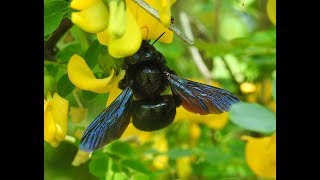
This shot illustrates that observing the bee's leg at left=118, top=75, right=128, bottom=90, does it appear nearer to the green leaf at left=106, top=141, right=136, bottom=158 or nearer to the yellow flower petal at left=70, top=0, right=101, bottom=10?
the yellow flower petal at left=70, top=0, right=101, bottom=10

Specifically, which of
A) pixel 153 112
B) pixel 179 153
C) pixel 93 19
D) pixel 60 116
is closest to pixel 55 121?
pixel 60 116

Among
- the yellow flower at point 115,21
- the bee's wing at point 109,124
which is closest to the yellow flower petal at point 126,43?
the yellow flower at point 115,21

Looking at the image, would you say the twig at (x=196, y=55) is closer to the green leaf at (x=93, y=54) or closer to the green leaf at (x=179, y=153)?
the green leaf at (x=179, y=153)

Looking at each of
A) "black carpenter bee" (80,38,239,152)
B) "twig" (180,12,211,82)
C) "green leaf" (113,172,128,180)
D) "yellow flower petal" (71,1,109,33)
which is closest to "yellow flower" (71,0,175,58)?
"yellow flower petal" (71,1,109,33)

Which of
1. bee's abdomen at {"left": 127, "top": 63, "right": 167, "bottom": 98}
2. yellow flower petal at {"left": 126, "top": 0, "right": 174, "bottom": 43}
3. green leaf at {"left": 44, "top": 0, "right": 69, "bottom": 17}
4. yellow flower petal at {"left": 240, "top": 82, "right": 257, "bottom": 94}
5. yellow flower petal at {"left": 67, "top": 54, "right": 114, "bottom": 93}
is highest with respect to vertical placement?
yellow flower petal at {"left": 126, "top": 0, "right": 174, "bottom": 43}

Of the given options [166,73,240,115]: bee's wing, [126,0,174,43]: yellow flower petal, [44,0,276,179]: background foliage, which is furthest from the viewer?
[44,0,276,179]: background foliage
